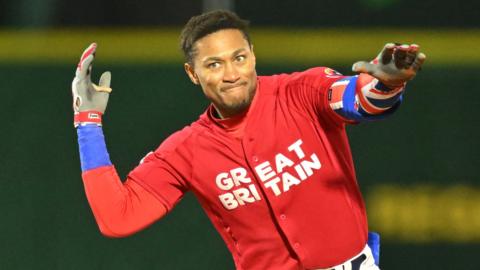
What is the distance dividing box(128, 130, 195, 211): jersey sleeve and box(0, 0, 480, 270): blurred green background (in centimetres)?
189

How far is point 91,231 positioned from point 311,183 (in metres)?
2.39

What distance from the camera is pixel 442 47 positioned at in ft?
18.7

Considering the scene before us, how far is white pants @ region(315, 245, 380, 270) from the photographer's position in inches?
149

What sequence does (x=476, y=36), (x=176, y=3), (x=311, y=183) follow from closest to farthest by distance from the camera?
1. (x=311, y=183)
2. (x=476, y=36)
3. (x=176, y=3)

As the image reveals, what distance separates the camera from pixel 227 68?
3754 mm

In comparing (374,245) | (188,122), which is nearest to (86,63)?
(374,245)

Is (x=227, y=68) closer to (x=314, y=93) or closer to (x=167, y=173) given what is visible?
(x=314, y=93)

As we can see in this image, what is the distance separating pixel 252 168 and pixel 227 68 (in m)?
0.37

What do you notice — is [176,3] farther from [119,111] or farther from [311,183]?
[311,183]

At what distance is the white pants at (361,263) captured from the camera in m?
3.78

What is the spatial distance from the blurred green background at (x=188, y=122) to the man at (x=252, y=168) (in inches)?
75.2

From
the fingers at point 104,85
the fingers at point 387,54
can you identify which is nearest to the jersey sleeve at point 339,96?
the fingers at point 387,54

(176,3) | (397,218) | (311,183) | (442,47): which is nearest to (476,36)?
(442,47)

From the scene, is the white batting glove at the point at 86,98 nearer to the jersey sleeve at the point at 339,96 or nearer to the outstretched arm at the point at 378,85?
the jersey sleeve at the point at 339,96
